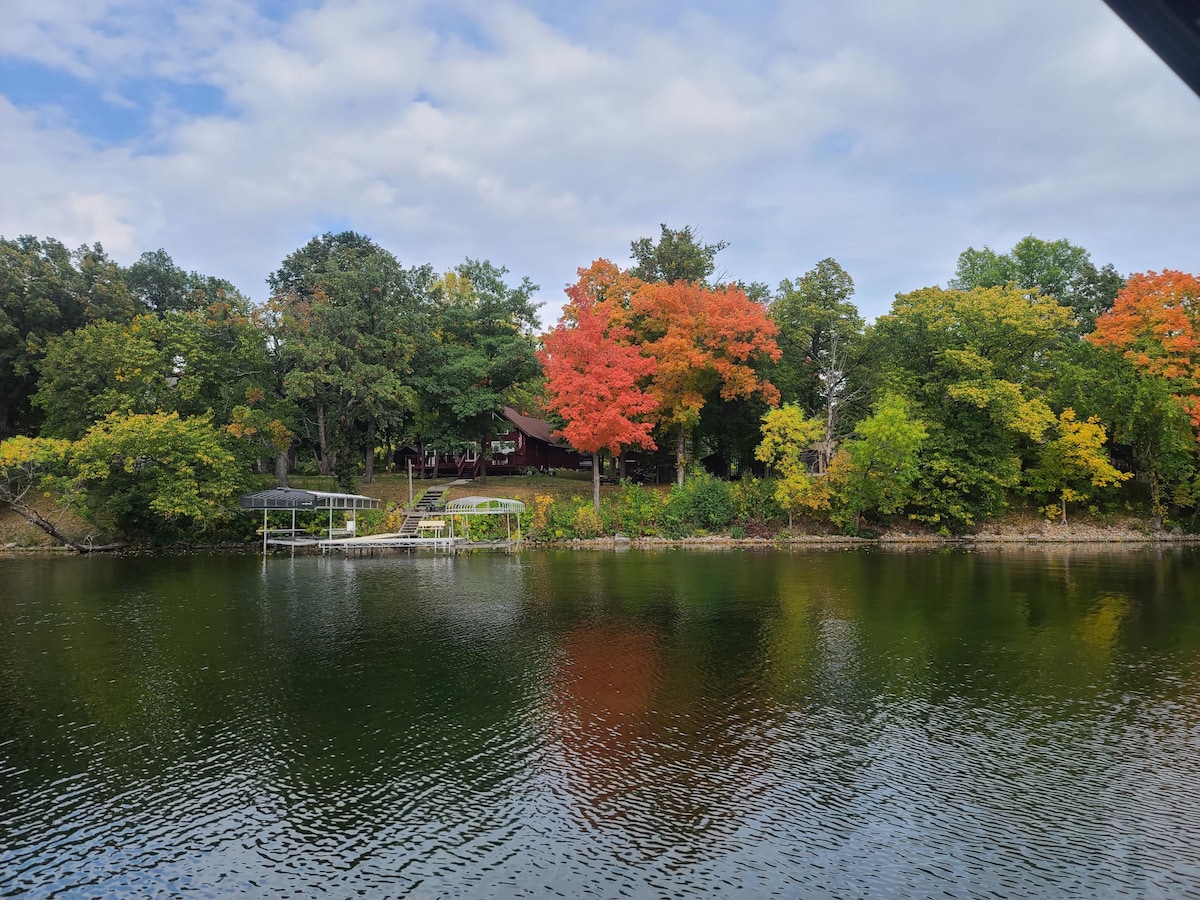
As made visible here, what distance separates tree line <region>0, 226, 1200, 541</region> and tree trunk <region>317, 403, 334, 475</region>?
18cm

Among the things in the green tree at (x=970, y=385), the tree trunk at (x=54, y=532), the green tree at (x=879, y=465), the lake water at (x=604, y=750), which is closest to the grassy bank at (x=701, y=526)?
the tree trunk at (x=54, y=532)

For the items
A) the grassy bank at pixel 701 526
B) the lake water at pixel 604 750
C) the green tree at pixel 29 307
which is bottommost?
the lake water at pixel 604 750

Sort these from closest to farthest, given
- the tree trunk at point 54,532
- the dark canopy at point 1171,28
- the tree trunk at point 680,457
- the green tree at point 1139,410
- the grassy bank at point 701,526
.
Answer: the dark canopy at point 1171,28
the tree trunk at point 54,532
the green tree at point 1139,410
the grassy bank at point 701,526
the tree trunk at point 680,457

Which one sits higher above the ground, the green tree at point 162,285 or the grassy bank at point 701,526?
the green tree at point 162,285

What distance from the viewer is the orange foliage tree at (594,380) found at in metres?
33.9

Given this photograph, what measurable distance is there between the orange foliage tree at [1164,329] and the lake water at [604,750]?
69.4ft

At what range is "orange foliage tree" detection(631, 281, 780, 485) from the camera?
35.0 meters

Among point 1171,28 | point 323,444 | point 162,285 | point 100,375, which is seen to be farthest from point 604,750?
point 162,285

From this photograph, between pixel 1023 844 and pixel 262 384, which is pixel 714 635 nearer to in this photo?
pixel 1023 844

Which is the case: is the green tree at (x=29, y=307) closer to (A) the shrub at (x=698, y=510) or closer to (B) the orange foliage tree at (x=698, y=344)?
(B) the orange foliage tree at (x=698, y=344)

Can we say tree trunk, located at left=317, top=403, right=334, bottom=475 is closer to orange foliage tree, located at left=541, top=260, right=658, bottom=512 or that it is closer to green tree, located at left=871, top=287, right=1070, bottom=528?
orange foliage tree, located at left=541, top=260, right=658, bottom=512

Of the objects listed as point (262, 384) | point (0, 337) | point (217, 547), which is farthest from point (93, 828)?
point (0, 337)

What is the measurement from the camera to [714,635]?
559 inches

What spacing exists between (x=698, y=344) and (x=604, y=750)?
30.4 m
